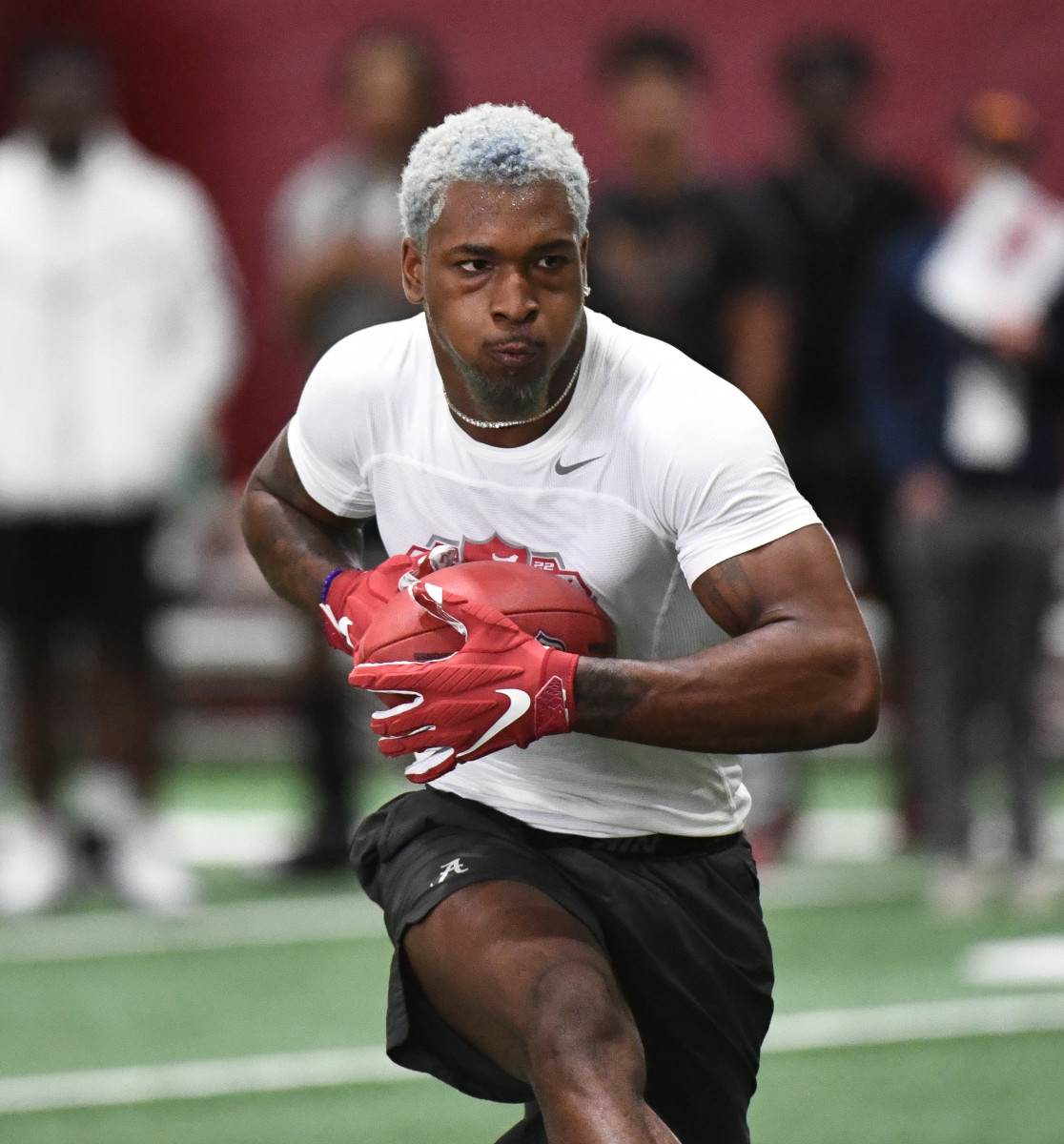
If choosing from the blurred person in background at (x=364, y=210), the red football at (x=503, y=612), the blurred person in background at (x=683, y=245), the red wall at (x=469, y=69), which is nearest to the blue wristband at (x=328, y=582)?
the red football at (x=503, y=612)

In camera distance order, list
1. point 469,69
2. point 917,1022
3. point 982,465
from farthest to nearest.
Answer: point 469,69 → point 982,465 → point 917,1022

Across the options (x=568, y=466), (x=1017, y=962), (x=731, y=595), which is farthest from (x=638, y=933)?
(x=1017, y=962)

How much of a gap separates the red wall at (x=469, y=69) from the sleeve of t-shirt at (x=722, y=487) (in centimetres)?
813

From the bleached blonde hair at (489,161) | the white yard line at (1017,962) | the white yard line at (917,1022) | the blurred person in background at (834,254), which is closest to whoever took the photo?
Result: the bleached blonde hair at (489,161)

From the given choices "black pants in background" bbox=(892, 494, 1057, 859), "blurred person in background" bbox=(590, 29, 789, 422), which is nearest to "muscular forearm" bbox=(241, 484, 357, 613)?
"blurred person in background" bbox=(590, 29, 789, 422)

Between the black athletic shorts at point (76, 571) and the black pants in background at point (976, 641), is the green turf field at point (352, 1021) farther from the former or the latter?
the black athletic shorts at point (76, 571)

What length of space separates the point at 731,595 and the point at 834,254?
194 inches

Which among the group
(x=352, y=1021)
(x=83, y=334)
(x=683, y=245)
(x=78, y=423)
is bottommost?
(x=352, y=1021)

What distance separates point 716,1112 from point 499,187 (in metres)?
1.42

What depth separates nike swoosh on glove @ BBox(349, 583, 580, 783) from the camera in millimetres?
2854

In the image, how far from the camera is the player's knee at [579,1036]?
2.76m

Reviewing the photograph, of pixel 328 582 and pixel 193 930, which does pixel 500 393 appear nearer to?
pixel 328 582

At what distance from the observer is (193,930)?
6.52 m

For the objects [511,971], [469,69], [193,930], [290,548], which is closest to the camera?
[511,971]
